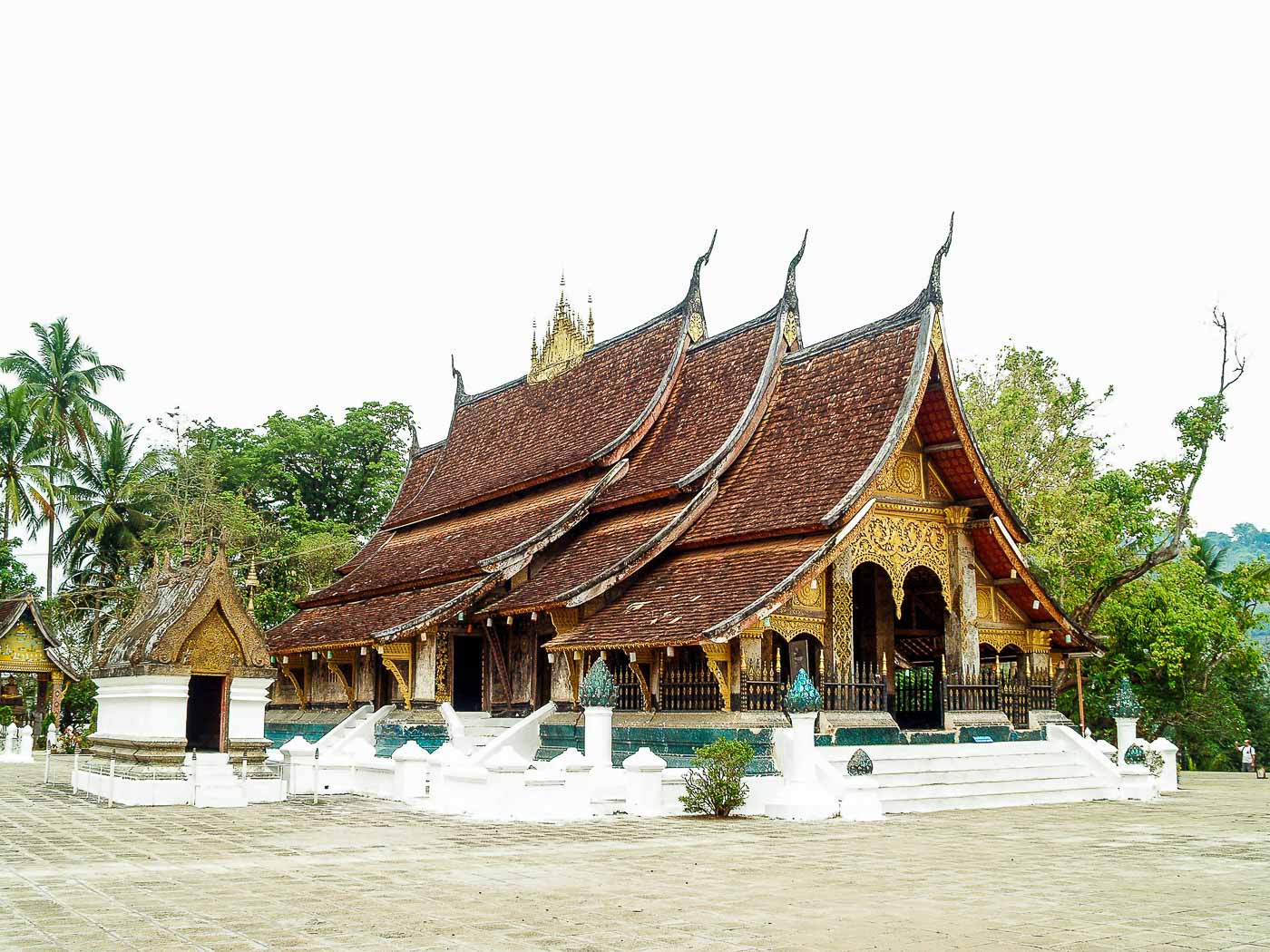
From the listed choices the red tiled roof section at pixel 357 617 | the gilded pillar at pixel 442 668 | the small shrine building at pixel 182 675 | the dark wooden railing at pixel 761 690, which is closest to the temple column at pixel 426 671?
the gilded pillar at pixel 442 668

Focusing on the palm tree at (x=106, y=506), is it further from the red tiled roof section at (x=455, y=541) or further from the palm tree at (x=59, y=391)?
the red tiled roof section at (x=455, y=541)

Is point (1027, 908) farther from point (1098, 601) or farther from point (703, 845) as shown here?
point (1098, 601)

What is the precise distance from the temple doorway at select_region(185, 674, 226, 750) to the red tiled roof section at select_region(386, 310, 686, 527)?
20.6 ft

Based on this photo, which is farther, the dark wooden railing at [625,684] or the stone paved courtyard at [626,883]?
the dark wooden railing at [625,684]

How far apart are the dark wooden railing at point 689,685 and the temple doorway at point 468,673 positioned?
5.39 metres

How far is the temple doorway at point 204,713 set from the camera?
15.4 metres

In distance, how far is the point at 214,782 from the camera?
44.6 ft

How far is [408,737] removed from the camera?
17734mm

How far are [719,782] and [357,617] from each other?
975cm

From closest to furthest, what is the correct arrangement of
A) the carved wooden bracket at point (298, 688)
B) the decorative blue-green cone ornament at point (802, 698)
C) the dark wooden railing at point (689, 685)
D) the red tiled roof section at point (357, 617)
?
the decorative blue-green cone ornament at point (802, 698) < the dark wooden railing at point (689, 685) < the red tiled roof section at point (357, 617) < the carved wooden bracket at point (298, 688)

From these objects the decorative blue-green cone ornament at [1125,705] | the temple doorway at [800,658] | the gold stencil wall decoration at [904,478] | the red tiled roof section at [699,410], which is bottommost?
the decorative blue-green cone ornament at [1125,705]

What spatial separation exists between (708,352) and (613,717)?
6.81m

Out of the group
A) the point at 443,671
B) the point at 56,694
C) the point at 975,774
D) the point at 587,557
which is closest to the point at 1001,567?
the point at 975,774

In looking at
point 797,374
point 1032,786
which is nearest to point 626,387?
point 797,374
